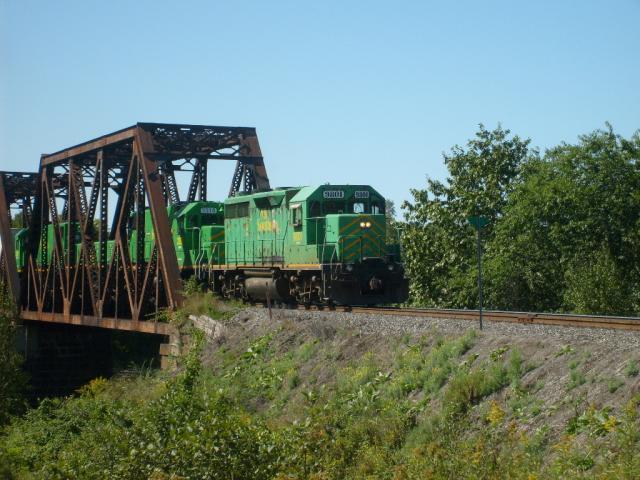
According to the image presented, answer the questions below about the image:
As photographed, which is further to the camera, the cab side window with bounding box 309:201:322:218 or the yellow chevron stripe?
the cab side window with bounding box 309:201:322:218

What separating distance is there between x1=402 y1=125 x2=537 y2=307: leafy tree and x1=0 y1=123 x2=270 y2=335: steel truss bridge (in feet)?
43.6

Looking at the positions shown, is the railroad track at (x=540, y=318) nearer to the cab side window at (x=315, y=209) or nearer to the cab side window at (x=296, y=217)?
the cab side window at (x=315, y=209)

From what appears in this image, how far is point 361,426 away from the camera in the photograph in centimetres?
1511

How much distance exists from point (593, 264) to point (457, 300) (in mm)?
7493

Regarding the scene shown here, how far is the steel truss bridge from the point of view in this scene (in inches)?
1251

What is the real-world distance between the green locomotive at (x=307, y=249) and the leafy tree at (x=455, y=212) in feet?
47.8

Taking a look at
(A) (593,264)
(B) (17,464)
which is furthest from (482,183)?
(B) (17,464)

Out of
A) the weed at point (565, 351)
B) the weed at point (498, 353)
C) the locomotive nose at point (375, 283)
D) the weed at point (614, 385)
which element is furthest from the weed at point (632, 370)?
the locomotive nose at point (375, 283)

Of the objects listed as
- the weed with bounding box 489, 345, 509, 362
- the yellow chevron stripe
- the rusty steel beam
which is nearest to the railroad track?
the yellow chevron stripe

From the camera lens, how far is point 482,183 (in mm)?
47250

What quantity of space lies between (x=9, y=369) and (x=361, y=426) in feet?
84.2

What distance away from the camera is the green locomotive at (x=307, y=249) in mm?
26453

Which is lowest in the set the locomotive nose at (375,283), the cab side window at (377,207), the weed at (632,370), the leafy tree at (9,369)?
the leafy tree at (9,369)

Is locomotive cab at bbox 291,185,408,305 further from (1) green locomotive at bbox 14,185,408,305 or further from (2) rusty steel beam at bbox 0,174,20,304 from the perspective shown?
(2) rusty steel beam at bbox 0,174,20,304
